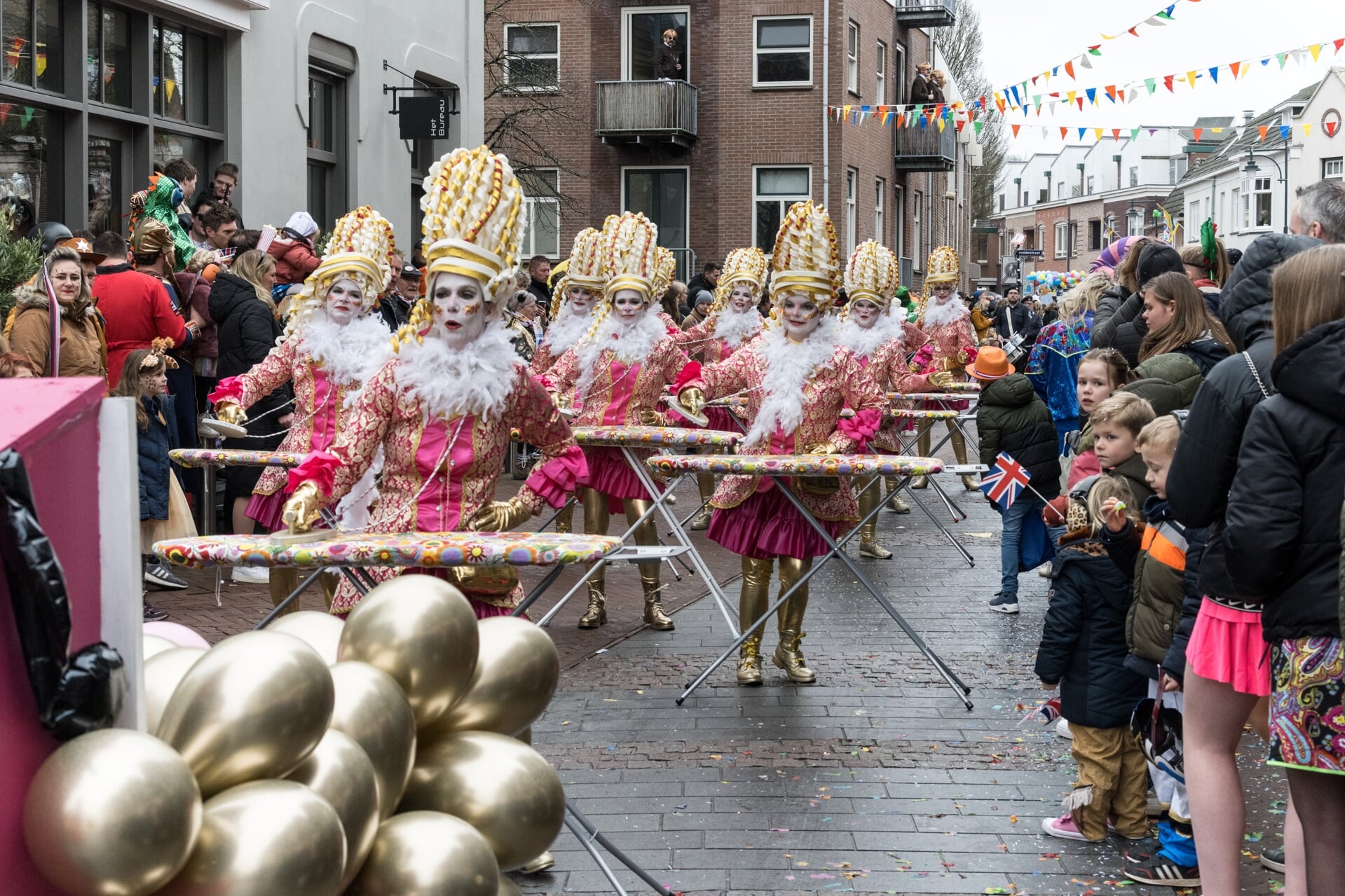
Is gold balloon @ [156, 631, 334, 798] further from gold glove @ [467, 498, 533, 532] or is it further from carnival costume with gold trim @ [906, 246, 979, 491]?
carnival costume with gold trim @ [906, 246, 979, 491]

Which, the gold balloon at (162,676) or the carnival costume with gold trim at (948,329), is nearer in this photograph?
the gold balloon at (162,676)

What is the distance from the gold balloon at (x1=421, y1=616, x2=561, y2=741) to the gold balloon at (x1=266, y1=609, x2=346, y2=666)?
0.69 ft

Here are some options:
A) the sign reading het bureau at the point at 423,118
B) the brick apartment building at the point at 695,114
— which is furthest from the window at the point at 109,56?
the brick apartment building at the point at 695,114

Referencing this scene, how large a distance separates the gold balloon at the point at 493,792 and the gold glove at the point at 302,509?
2086mm

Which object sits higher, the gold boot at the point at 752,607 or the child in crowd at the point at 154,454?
the child in crowd at the point at 154,454

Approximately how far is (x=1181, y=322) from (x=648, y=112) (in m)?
25.3

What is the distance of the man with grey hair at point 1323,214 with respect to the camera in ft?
17.5

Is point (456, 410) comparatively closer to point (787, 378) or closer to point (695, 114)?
point (787, 378)

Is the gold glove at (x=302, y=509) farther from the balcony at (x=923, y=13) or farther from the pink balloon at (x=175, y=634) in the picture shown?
the balcony at (x=923, y=13)

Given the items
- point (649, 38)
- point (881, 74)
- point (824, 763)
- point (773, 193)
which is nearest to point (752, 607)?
point (824, 763)

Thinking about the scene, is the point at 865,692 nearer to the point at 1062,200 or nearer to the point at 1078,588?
the point at 1078,588

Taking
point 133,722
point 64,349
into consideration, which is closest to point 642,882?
point 133,722

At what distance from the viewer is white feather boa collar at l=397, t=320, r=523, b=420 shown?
497cm

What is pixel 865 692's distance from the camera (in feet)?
23.9
